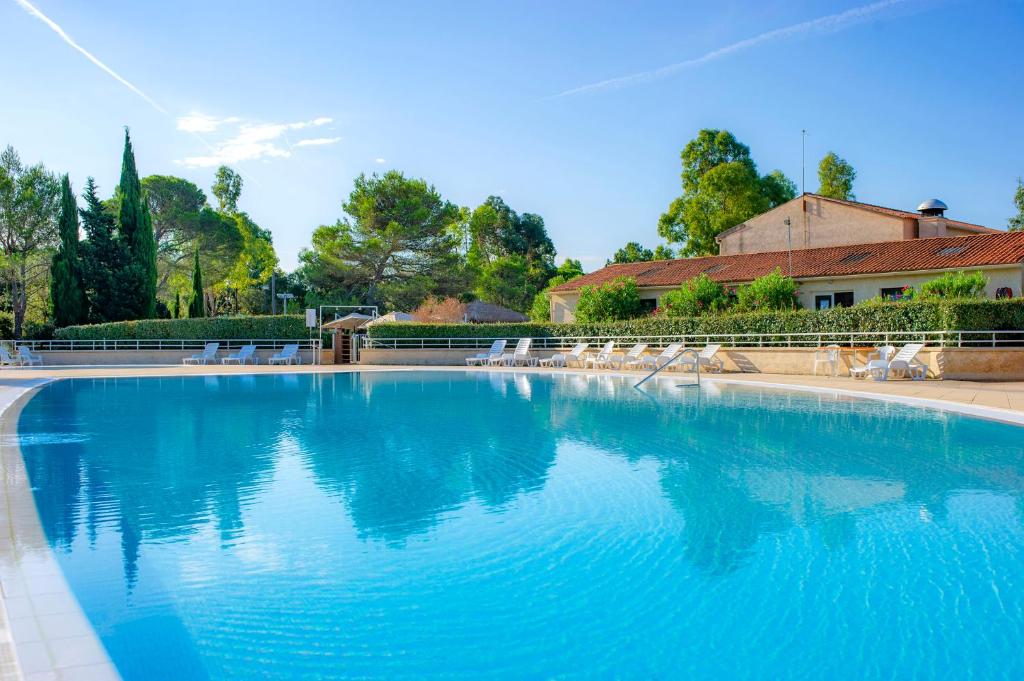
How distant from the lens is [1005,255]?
25188 mm

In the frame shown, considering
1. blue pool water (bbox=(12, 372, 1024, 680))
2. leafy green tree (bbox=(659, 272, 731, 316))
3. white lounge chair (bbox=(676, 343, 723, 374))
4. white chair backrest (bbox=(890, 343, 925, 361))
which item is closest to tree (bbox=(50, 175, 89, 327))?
leafy green tree (bbox=(659, 272, 731, 316))

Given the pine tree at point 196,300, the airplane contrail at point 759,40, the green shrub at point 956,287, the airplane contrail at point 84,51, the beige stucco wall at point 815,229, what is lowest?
the green shrub at point 956,287

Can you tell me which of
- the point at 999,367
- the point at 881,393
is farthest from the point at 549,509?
the point at 999,367

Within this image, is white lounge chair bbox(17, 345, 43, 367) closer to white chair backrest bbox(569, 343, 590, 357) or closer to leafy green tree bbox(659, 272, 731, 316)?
white chair backrest bbox(569, 343, 590, 357)

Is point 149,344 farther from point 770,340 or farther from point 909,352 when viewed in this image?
point 909,352

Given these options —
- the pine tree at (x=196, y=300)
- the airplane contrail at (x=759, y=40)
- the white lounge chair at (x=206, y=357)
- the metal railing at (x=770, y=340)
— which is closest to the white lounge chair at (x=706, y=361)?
the metal railing at (x=770, y=340)

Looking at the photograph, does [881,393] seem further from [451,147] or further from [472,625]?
[451,147]

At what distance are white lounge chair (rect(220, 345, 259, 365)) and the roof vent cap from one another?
30.9 metres

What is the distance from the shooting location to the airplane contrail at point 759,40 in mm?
21609

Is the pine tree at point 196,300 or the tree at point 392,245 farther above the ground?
the tree at point 392,245

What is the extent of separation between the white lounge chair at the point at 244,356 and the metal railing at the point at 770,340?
4457 mm

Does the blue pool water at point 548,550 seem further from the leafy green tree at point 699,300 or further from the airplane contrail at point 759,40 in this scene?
the leafy green tree at point 699,300

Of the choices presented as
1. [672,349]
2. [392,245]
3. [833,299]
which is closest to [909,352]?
[672,349]

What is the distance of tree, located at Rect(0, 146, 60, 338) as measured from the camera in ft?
120
